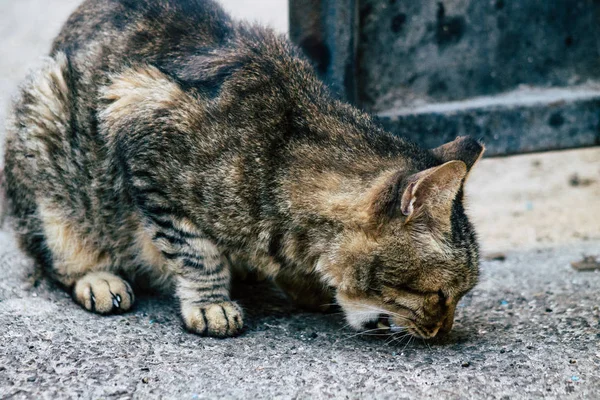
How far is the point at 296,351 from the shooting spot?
2.71m

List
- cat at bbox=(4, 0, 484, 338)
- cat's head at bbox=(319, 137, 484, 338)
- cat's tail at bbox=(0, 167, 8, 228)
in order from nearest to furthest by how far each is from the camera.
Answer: cat's head at bbox=(319, 137, 484, 338) < cat at bbox=(4, 0, 484, 338) < cat's tail at bbox=(0, 167, 8, 228)

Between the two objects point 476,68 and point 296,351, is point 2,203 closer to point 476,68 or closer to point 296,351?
point 296,351

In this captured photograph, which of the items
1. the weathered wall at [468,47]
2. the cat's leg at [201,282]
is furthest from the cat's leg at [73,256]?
the weathered wall at [468,47]

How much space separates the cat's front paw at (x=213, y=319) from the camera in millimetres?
2842

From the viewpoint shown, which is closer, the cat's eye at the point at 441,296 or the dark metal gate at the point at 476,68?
the cat's eye at the point at 441,296

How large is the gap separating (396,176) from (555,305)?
119cm

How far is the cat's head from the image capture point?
250 cm

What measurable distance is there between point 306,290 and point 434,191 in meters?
0.90

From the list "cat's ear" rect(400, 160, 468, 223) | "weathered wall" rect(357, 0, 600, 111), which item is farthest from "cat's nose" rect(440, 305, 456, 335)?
"weathered wall" rect(357, 0, 600, 111)

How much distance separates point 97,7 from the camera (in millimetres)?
3328

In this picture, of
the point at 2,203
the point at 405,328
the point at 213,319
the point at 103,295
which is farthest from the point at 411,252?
the point at 2,203

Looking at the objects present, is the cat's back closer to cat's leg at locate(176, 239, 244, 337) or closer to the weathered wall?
cat's leg at locate(176, 239, 244, 337)

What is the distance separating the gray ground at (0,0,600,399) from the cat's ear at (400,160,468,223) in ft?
1.85

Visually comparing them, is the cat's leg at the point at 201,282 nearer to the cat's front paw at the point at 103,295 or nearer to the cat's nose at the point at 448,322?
the cat's front paw at the point at 103,295
